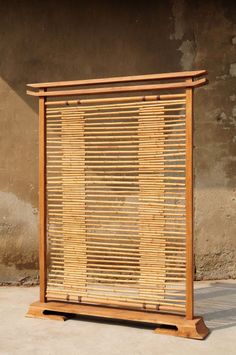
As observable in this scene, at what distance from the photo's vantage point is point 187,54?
Result: 4387 mm

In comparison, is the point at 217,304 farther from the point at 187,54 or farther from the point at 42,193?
the point at 187,54

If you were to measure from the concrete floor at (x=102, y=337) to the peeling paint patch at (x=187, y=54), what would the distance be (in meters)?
2.22

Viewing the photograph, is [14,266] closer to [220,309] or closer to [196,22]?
[220,309]

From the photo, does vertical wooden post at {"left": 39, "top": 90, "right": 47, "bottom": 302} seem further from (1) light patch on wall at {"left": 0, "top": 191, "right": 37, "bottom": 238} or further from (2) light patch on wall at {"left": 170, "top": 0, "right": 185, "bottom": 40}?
(2) light patch on wall at {"left": 170, "top": 0, "right": 185, "bottom": 40}

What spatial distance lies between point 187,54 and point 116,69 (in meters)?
0.70

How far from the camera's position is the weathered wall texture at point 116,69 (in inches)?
172

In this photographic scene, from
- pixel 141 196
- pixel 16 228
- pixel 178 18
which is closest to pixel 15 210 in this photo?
pixel 16 228

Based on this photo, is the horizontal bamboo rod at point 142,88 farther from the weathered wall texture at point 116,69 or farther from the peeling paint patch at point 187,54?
the peeling paint patch at point 187,54

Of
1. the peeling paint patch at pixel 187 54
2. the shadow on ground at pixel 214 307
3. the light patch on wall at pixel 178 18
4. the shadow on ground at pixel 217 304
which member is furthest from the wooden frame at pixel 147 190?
the light patch on wall at pixel 178 18

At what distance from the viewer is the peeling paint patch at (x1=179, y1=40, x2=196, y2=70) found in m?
4.38

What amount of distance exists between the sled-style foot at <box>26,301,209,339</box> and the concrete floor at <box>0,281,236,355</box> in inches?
2.1

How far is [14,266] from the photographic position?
14.5ft

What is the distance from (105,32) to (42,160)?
1.62 meters

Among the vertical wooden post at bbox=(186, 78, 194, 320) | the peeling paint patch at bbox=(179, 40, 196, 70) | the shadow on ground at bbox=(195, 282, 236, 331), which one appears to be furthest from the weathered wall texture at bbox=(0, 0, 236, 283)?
the vertical wooden post at bbox=(186, 78, 194, 320)
